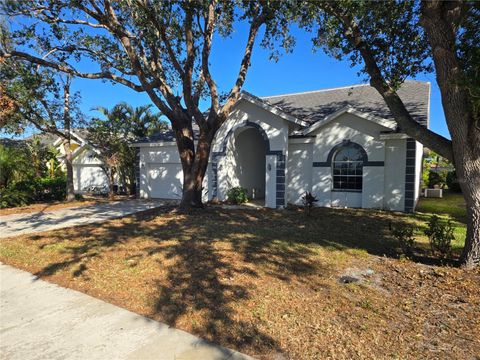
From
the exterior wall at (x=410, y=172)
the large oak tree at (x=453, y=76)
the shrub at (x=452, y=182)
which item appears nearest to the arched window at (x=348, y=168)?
the exterior wall at (x=410, y=172)

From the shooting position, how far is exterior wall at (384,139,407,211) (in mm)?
12000

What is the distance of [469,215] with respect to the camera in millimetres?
5047

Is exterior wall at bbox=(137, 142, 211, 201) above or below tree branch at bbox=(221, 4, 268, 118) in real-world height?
below

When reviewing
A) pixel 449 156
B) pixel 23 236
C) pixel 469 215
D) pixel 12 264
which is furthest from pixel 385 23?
pixel 23 236

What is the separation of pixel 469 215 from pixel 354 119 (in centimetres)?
856

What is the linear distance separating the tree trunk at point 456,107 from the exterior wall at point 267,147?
8.43m

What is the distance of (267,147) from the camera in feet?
44.9

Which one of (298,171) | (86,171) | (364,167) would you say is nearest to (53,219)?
(298,171)

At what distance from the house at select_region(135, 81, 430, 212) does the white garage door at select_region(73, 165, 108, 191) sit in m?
7.46

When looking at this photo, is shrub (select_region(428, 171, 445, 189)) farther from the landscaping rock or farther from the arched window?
the landscaping rock

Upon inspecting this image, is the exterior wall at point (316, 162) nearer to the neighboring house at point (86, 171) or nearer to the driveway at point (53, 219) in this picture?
the driveway at point (53, 219)

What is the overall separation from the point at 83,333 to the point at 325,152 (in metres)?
12.1

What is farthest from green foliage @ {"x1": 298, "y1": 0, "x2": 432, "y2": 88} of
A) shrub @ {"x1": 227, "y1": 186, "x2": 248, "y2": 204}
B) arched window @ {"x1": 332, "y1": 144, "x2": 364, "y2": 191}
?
shrub @ {"x1": 227, "y1": 186, "x2": 248, "y2": 204}

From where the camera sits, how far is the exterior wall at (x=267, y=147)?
1329 cm
